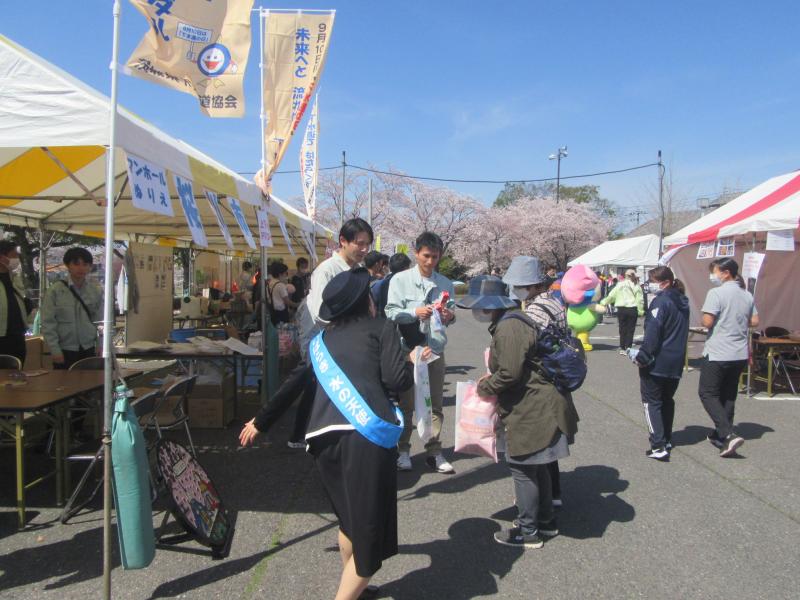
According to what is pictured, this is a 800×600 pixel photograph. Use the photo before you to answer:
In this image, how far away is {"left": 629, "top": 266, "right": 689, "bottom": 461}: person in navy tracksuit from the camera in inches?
182

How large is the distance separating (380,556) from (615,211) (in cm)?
4882

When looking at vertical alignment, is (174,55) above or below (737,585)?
above

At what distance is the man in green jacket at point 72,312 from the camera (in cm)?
492

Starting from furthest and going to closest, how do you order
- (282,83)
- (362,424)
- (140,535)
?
1. (282,83)
2. (140,535)
3. (362,424)

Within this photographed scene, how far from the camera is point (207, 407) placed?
227 inches

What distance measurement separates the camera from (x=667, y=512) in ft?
12.4

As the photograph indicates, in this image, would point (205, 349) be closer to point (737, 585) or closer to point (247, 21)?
point (247, 21)

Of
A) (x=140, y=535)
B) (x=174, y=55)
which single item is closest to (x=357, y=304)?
(x=140, y=535)

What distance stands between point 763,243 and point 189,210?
9.51 metres

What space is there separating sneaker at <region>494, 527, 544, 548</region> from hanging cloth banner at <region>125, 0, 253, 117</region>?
3201mm

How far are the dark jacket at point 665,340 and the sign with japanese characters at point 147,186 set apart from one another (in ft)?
12.5

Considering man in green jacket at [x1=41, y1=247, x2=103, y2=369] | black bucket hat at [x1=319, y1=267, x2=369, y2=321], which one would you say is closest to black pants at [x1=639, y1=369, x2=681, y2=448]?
black bucket hat at [x1=319, y1=267, x2=369, y2=321]

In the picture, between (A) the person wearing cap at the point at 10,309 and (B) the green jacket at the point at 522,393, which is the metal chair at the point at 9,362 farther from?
(B) the green jacket at the point at 522,393

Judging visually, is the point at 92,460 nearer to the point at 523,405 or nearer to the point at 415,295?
the point at 415,295
